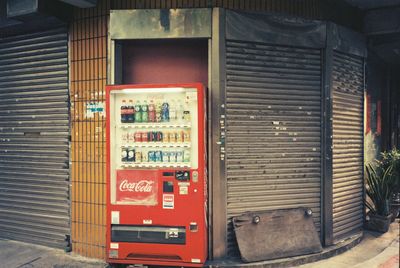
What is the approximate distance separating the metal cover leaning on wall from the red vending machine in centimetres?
81

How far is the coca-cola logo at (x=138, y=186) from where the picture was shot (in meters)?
4.79

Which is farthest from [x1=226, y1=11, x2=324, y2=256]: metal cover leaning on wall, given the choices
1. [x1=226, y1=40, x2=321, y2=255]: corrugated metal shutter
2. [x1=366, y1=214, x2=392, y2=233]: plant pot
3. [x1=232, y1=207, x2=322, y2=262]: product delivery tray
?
[x1=366, y1=214, x2=392, y2=233]: plant pot

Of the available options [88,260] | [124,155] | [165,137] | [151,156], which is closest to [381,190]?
[165,137]

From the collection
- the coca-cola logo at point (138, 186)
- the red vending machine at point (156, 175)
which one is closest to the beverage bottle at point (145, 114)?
the red vending machine at point (156, 175)

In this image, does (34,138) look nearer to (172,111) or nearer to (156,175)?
(156,175)

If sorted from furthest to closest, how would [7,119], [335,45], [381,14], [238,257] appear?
[381,14]
[7,119]
[335,45]
[238,257]

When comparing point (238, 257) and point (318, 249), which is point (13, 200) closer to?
point (238, 257)

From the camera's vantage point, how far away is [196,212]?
15.4ft

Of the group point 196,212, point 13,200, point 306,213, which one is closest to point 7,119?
point 13,200

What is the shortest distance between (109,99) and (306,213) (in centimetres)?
365

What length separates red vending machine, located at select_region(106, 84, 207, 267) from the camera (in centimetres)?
469

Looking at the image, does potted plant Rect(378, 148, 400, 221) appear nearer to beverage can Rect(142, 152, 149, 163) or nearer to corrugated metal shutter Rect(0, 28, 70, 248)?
beverage can Rect(142, 152, 149, 163)

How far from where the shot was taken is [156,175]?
15.7 feet

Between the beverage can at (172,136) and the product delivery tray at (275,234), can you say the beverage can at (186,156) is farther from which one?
the product delivery tray at (275,234)
